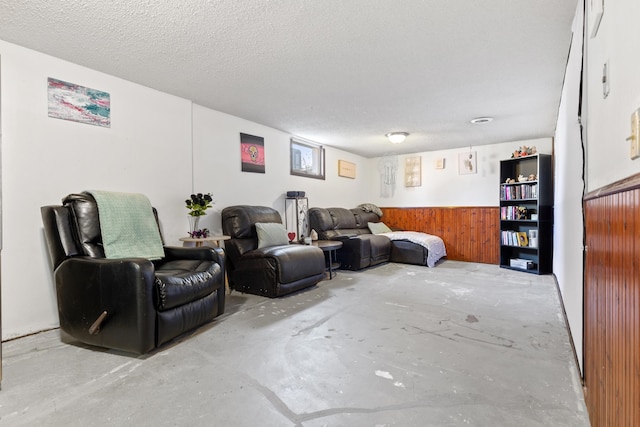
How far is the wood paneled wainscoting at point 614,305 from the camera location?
73 cm

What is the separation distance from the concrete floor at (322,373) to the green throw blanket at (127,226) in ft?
2.43

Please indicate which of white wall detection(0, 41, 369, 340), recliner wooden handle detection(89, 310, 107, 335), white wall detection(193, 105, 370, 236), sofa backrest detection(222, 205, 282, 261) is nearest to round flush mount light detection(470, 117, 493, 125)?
white wall detection(193, 105, 370, 236)

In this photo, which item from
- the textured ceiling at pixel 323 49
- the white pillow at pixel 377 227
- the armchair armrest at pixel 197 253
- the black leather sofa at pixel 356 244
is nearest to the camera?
the textured ceiling at pixel 323 49

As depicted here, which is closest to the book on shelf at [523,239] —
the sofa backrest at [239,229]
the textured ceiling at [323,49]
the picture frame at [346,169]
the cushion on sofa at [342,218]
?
the textured ceiling at [323,49]

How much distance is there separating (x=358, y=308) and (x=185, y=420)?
5.97 feet

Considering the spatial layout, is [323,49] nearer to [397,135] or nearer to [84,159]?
[84,159]

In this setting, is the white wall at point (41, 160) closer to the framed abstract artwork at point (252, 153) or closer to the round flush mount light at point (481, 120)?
the framed abstract artwork at point (252, 153)

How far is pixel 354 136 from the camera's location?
504 cm

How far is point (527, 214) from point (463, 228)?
43.6 inches

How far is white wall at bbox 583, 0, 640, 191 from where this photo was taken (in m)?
0.79

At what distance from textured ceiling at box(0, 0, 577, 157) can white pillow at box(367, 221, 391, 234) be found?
8.96 ft

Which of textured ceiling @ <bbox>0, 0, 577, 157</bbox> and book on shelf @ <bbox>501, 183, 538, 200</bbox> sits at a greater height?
textured ceiling @ <bbox>0, 0, 577, 157</bbox>

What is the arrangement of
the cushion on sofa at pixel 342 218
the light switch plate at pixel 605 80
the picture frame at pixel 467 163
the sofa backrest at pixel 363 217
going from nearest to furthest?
1. the light switch plate at pixel 605 80
2. the cushion on sofa at pixel 342 218
3. the picture frame at pixel 467 163
4. the sofa backrest at pixel 363 217

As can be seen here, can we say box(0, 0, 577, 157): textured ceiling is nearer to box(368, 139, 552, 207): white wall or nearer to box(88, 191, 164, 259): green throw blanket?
box(88, 191, 164, 259): green throw blanket
